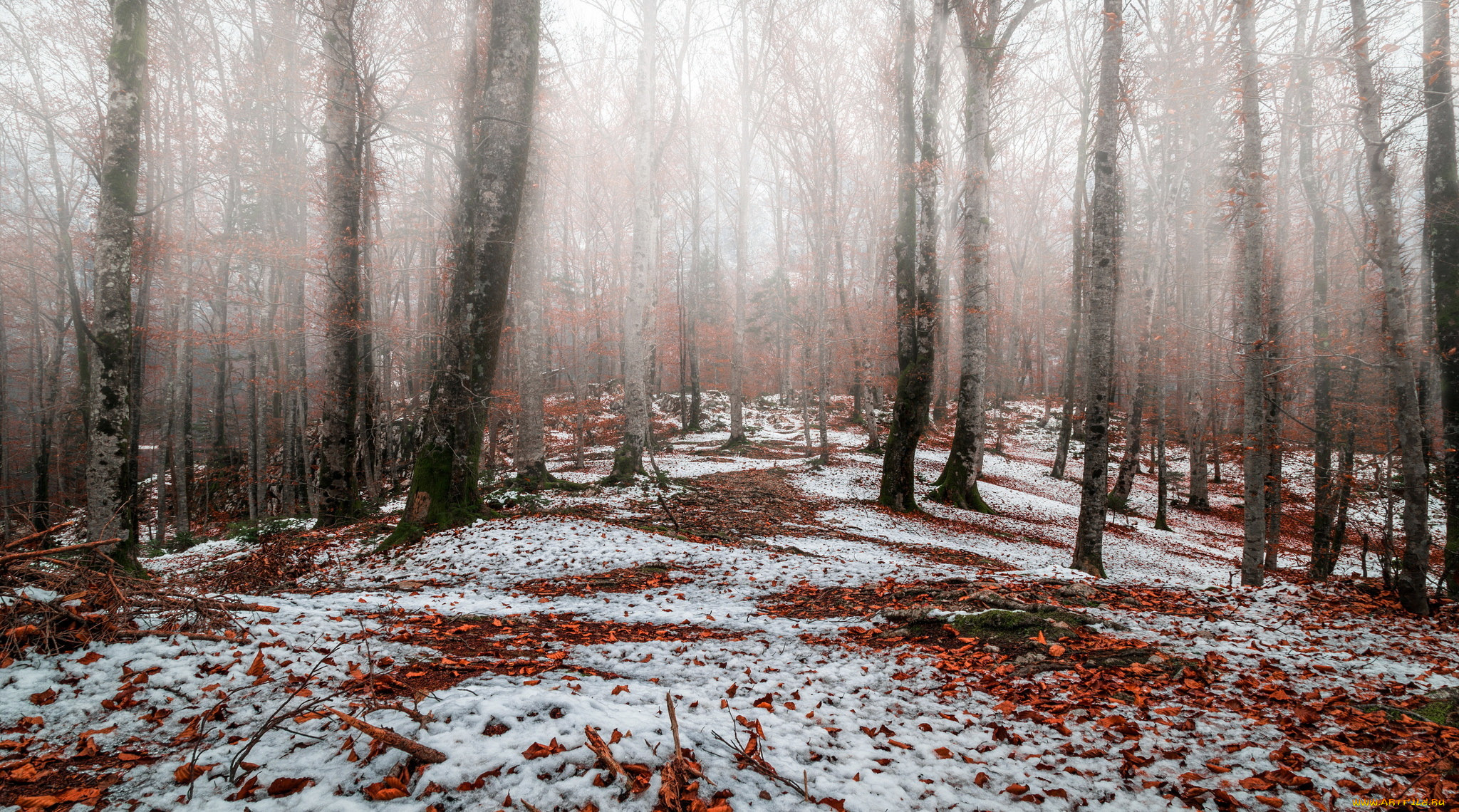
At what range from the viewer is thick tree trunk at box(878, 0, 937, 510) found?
34.9 ft

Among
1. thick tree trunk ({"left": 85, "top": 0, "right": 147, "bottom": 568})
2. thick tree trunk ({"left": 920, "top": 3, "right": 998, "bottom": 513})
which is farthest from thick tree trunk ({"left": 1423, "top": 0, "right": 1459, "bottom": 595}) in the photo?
thick tree trunk ({"left": 85, "top": 0, "right": 147, "bottom": 568})

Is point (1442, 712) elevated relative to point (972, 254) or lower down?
lower down

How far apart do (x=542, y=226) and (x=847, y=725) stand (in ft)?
43.3

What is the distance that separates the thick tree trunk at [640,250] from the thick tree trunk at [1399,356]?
10.1 meters

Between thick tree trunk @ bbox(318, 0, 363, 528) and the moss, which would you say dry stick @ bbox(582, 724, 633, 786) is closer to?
thick tree trunk @ bbox(318, 0, 363, 528)

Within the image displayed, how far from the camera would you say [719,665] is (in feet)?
11.4

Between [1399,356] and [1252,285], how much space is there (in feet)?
6.99

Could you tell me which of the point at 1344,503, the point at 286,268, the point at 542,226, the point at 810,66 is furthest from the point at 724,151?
the point at 1344,503

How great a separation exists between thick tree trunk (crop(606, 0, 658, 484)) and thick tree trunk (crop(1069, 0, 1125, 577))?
25.3ft

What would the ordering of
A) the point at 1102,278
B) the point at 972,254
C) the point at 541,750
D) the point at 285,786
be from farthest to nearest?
the point at 972,254
the point at 1102,278
the point at 541,750
the point at 285,786

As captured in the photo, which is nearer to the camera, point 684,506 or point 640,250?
point 684,506

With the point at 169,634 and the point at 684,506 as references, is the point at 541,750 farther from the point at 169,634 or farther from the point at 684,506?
the point at 684,506

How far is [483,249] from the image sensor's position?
6742 millimetres

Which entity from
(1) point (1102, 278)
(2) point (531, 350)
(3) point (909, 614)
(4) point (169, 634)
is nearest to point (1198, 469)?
(1) point (1102, 278)
